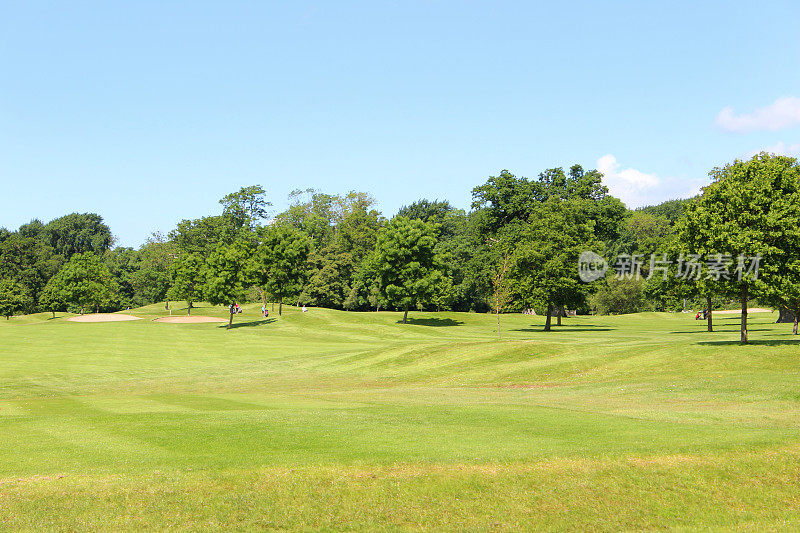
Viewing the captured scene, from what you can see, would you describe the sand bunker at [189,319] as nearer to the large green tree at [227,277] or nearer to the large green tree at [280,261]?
the large green tree at [227,277]

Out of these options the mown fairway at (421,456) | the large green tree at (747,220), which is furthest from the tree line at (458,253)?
the mown fairway at (421,456)

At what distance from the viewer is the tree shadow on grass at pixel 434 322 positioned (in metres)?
86.2

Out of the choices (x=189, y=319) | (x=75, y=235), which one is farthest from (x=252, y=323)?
(x=75, y=235)

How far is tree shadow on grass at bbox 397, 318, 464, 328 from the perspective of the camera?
86175 millimetres

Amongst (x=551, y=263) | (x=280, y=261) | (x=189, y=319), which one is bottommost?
(x=189, y=319)

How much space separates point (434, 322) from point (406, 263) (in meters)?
9.71

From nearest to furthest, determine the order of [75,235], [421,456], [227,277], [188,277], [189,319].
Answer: [421,456] → [227,277] → [189,319] → [188,277] → [75,235]

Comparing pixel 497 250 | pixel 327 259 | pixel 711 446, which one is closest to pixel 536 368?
pixel 711 446

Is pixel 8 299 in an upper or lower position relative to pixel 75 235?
lower

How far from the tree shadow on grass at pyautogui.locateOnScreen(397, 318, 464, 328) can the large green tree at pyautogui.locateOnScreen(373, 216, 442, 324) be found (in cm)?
165

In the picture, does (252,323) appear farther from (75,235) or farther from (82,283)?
(75,235)

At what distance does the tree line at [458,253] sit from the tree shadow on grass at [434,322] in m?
1.99

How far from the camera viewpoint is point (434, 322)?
88.2m

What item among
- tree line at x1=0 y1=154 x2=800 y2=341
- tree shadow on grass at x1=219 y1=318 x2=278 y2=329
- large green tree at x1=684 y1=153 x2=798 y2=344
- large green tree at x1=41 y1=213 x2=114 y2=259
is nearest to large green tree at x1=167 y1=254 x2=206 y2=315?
tree line at x1=0 y1=154 x2=800 y2=341
